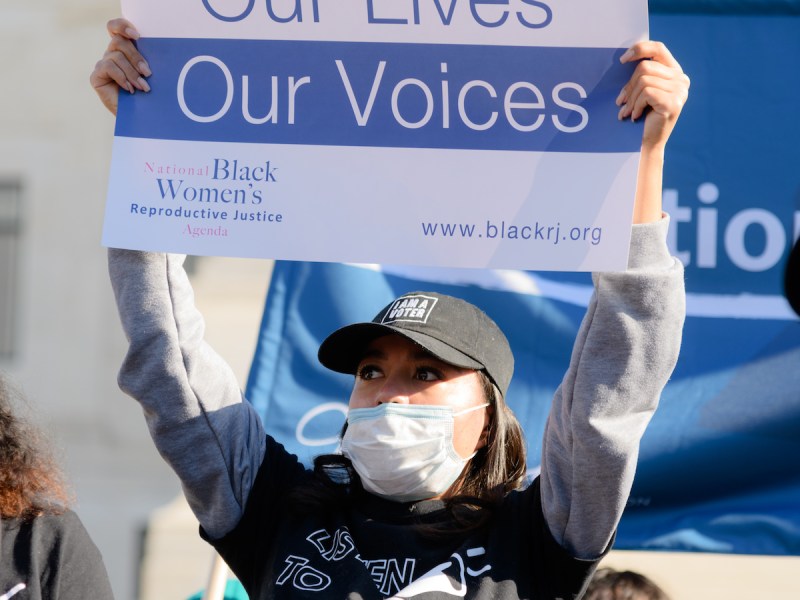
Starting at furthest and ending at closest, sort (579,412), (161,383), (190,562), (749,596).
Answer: (190,562) < (749,596) < (161,383) < (579,412)

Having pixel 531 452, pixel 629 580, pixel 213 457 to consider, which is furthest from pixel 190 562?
pixel 213 457

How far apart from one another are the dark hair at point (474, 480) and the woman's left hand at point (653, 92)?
61 centimetres

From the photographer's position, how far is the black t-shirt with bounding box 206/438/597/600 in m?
2.15

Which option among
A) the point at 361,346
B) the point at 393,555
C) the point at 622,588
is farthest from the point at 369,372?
the point at 622,588

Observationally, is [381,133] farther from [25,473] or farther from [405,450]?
[25,473]

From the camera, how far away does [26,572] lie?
2273mm

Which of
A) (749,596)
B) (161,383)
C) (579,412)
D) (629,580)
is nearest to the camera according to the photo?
(579,412)

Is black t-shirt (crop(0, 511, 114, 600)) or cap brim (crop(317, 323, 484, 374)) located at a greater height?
cap brim (crop(317, 323, 484, 374))

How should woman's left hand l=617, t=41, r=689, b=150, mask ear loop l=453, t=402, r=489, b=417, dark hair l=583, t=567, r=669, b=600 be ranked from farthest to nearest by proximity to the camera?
→ dark hair l=583, t=567, r=669, b=600
mask ear loop l=453, t=402, r=489, b=417
woman's left hand l=617, t=41, r=689, b=150

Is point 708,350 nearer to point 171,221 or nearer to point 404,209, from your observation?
point 404,209

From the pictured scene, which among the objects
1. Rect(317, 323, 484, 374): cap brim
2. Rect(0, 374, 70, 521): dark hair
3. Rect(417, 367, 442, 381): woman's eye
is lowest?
Rect(0, 374, 70, 521): dark hair

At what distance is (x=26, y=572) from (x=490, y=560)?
86 cm

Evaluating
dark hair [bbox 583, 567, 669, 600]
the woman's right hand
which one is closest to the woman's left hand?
the woman's right hand

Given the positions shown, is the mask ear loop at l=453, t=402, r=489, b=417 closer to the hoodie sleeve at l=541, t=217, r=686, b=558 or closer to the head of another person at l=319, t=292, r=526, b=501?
the head of another person at l=319, t=292, r=526, b=501
